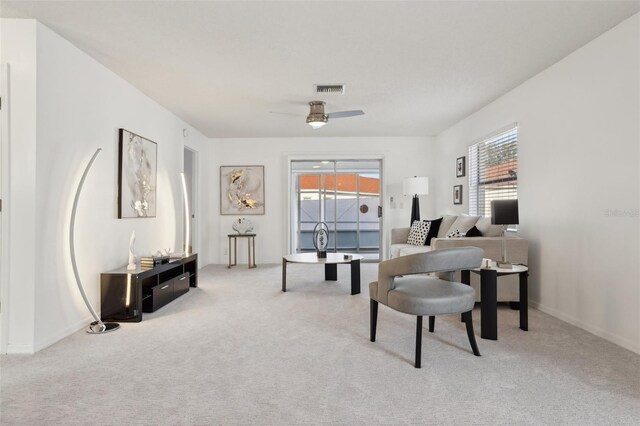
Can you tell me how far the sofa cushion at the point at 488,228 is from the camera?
4312mm

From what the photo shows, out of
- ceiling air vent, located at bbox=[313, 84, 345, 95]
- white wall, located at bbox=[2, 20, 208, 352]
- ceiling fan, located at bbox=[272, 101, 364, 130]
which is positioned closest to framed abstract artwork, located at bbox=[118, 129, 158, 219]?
white wall, located at bbox=[2, 20, 208, 352]

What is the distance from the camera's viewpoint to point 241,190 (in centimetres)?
730

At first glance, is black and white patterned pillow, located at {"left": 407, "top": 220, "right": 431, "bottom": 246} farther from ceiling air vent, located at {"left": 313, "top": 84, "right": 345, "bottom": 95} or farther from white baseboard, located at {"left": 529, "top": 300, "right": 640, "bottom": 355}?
ceiling air vent, located at {"left": 313, "top": 84, "right": 345, "bottom": 95}

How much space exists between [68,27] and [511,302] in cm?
476

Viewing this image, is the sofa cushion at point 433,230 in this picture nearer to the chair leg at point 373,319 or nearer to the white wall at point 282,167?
the white wall at point 282,167

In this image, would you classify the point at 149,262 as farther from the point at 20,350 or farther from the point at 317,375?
the point at 317,375

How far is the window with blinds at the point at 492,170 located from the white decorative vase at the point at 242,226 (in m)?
3.93

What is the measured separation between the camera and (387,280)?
2719mm

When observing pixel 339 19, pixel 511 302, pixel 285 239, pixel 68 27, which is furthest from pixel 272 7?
pixel 285 239

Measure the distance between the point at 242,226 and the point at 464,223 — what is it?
3966mm

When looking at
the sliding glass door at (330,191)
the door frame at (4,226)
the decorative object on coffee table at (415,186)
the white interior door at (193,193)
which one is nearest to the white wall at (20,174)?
the door frame at (4,226)

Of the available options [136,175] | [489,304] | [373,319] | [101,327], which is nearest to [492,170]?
[489,304]

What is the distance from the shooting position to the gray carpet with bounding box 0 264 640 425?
6.20 feet

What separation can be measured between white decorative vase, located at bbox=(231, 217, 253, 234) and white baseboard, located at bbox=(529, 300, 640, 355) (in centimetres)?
483
